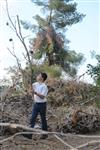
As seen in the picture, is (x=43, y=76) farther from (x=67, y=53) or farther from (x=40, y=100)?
(x=67, y=53)

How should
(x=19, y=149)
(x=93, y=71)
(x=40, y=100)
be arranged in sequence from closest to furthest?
(x=19, y=149), (x=40, y=100), (x=93, y=71)

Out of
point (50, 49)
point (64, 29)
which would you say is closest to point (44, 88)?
point (50, 49)

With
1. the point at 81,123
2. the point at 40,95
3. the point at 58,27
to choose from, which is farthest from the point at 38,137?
the point at 58,27

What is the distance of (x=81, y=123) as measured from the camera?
35.6ft

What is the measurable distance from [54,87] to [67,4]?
1343 centimetres

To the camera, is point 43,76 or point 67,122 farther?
point 67,122

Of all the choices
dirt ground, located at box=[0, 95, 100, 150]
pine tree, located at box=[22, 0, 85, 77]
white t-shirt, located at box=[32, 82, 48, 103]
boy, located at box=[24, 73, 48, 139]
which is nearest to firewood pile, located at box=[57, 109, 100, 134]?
dirt ground, located at box=[0, 95, 100, 150]

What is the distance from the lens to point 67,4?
2634 cm

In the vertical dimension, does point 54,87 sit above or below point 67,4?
below

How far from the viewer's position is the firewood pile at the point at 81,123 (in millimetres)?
10600

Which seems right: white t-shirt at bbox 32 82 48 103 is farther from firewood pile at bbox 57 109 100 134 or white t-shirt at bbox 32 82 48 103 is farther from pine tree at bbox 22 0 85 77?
pine tree at bbox 22 0 85 77

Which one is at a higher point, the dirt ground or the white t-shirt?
the white t-shirt

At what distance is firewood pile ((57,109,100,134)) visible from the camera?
10.6 m

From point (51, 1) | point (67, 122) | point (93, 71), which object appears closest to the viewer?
point (67, 122)
